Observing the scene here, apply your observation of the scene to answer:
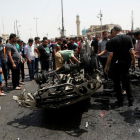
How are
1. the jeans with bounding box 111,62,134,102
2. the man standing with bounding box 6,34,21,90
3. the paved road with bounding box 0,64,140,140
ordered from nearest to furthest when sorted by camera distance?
the paved road with bounding box 0,64,140,140, the jeans with bounding box 111,62,134,102, the man standing with bounding box 6,34,21,90

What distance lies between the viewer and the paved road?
10.2 feet

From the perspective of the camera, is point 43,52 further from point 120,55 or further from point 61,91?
point 61,91

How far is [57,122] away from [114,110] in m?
1.45

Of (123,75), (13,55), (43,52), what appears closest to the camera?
(123,75)

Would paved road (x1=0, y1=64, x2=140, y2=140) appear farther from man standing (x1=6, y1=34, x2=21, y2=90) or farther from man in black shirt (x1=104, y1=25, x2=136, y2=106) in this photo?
man standing (x1=6, y1=34, x2=21, y2=90)

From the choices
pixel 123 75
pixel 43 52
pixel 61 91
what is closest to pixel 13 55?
pixel 43 52

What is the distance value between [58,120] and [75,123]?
429 mm

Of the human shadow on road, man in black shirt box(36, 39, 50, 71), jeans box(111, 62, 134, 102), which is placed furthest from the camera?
man in black shirt box(36, 39, 50, 71)

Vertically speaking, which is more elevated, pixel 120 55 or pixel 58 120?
pixel 120 55

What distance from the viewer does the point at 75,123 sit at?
356cm

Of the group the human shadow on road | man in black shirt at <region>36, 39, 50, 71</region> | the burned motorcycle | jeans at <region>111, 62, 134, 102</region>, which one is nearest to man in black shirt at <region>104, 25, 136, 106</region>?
jeans at <region>111, 62, 134, 102</region>

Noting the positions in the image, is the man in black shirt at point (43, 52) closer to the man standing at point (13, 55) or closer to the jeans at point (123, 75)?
the man standing at point (13, 55)

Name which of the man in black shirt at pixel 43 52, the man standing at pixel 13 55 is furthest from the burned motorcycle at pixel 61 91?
the man in black shirt at pixel 43 52

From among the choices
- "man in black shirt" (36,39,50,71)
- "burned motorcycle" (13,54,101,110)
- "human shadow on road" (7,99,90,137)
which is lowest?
"human shadow on road" (7,99,90,137)
